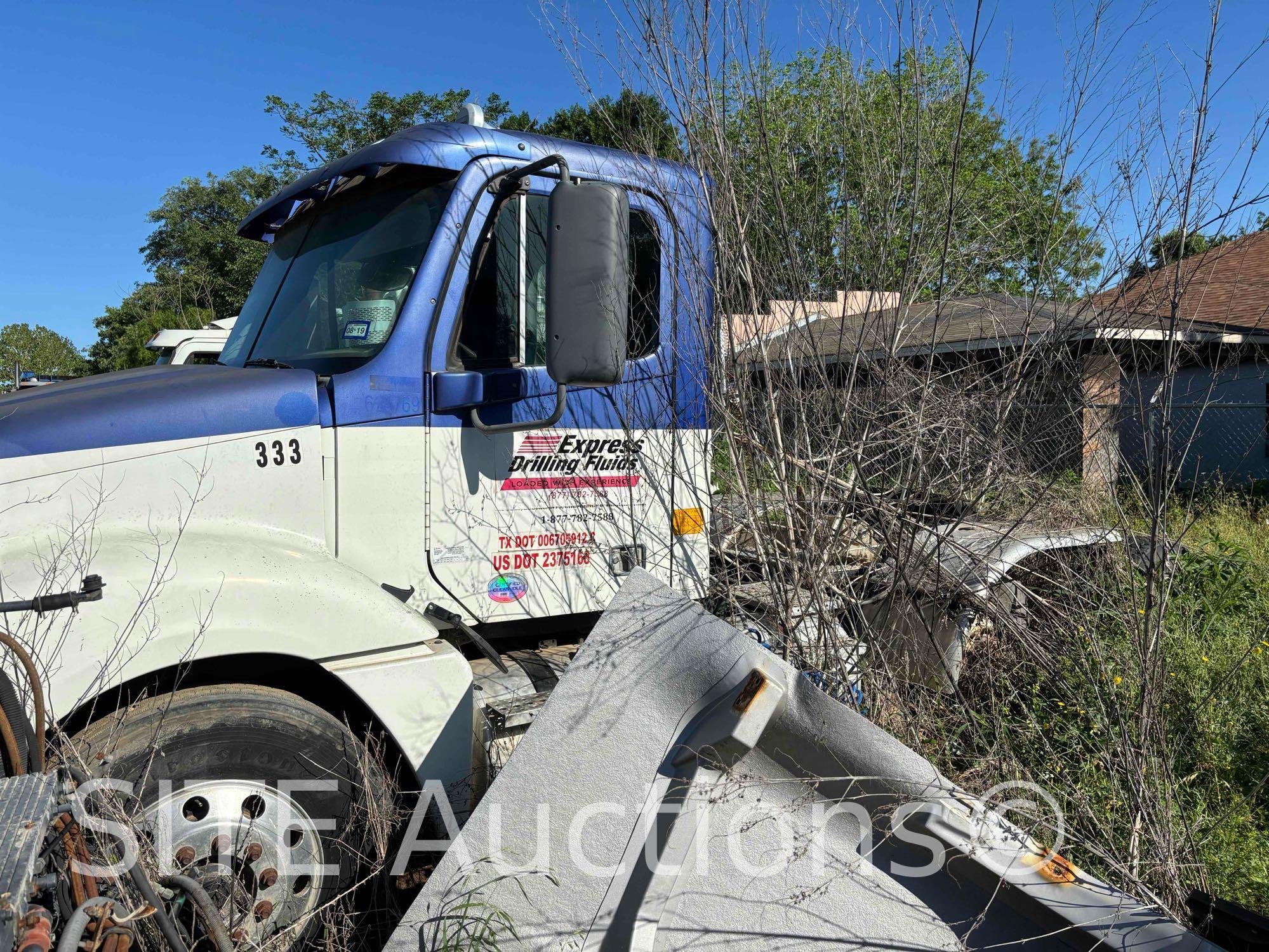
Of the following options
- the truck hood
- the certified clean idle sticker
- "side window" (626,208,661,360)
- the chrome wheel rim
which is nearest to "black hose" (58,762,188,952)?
the chrome wheel rim

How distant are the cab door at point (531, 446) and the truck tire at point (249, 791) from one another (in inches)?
29.5

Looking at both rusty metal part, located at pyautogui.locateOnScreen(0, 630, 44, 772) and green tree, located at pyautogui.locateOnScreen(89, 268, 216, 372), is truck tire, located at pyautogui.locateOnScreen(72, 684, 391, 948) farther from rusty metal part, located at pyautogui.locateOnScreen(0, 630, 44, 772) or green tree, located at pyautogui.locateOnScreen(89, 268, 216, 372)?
green tree, located at pyautogui.locateOnScreen(89, 268, 216, 372)

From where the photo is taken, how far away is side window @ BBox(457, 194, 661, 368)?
127 inches

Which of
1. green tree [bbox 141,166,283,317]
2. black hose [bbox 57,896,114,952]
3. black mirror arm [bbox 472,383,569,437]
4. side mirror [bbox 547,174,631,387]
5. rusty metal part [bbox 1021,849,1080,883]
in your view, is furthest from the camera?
green tree [bbox 141,166,283,317]

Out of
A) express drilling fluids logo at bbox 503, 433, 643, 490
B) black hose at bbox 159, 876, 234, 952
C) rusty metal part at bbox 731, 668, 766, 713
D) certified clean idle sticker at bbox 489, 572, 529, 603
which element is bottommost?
black hose at bbox 159, 876, 234, 952

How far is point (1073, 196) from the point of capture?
3533 millimetres

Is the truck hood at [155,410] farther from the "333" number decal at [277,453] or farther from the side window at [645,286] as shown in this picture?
the side window at [645,286]

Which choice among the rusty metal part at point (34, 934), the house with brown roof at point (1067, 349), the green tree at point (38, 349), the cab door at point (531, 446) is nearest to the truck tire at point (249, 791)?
the rusty metal part at point (34, 934)

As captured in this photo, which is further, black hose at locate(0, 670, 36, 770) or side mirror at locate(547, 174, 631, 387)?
side mirror at locate(547, 174, 631, 387)

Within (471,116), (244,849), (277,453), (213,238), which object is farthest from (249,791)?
(213,238)

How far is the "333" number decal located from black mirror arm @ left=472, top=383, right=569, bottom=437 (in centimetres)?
61

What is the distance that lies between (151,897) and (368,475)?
1446mm

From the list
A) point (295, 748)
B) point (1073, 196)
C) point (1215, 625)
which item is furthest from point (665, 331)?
point (1215, 625)

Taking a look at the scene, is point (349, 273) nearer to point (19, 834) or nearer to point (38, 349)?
point (19, 834)
